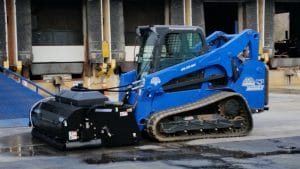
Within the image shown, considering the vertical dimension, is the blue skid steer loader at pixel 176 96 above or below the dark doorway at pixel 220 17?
below

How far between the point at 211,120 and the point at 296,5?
21.6m

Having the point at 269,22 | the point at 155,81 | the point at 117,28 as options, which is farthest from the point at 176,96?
the point at 269,22

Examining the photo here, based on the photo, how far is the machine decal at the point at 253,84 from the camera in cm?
1188

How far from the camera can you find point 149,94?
1109 cm

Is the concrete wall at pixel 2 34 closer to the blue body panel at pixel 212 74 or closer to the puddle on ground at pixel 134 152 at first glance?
the blue body panel at pixel 212 74

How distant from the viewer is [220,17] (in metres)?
30.5

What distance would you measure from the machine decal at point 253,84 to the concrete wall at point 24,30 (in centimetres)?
1213

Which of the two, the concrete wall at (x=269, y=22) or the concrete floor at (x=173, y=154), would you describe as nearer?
the concrete floor at (x=173, y=154)

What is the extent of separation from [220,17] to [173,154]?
70.6 ft

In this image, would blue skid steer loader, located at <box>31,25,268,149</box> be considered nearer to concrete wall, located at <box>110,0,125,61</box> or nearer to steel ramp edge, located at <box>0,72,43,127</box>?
steel ramp edge, located at <box>0,72,43,127</box>

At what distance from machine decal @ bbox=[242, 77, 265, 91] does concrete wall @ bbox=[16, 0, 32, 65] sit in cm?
1213

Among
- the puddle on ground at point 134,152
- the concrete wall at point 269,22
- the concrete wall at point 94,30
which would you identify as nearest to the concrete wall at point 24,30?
the concrete wall at point 94,30

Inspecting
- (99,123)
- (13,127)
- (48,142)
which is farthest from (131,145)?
(13,127)

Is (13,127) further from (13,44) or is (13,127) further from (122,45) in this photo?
(122,45)
